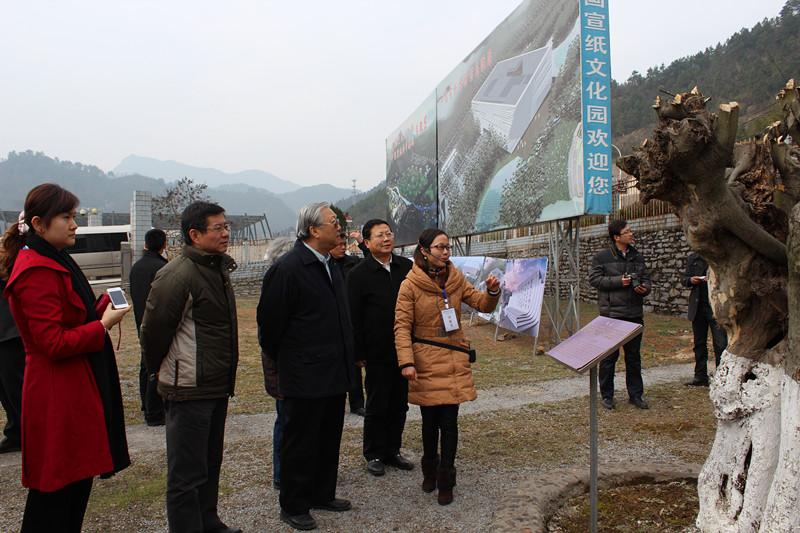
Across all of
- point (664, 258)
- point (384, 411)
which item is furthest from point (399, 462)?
point (664, 258)

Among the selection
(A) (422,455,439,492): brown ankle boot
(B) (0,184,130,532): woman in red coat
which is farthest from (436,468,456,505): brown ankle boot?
(B) (0,184,130,532): woman in red coat

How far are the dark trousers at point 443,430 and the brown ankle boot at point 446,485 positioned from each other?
0.04m

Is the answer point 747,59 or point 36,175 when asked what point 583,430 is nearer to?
point 747,59

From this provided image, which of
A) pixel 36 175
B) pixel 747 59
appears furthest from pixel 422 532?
pixel 36 175

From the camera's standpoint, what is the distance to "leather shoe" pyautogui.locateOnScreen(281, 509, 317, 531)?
3.06 m

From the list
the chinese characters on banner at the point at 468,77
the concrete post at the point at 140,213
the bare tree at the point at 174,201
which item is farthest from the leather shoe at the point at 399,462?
the bare tree at the point at 174,201

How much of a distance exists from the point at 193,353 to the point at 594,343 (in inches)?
80.8

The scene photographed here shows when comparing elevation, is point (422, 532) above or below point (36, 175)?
below

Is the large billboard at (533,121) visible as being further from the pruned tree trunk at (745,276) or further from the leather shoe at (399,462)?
the pruned tree trunk at (745,276)

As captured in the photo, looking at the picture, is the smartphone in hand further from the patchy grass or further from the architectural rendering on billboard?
the architectural rendering on billboard

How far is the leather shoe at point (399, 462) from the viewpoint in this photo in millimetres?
4016

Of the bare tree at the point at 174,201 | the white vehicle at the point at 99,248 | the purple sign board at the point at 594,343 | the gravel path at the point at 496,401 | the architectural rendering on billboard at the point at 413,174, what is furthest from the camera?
the white vehicle at the point at 99,248

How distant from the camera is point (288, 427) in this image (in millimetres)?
3154

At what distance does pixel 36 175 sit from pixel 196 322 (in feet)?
734
